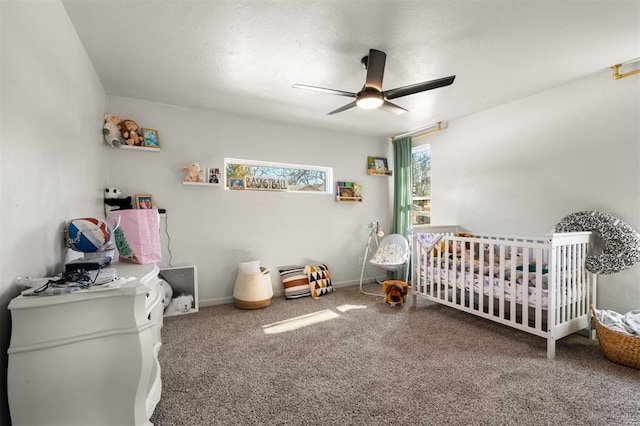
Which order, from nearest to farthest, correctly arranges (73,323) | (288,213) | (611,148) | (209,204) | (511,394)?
(73,323), (511,394), (611,148), (209,204), (288,213)

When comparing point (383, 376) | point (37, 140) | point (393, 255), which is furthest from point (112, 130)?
point (393, 255)

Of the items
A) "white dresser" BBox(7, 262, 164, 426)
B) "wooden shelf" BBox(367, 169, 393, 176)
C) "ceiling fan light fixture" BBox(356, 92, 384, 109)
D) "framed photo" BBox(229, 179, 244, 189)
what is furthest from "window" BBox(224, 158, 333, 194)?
"white dresser" BBox(7, 262, 164, 426)

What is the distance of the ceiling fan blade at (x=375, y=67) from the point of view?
75.2 inches

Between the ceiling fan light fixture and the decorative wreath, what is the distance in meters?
Result: 2.02

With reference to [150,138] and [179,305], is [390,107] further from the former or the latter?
[179,305]

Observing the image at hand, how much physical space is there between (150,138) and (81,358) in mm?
2500

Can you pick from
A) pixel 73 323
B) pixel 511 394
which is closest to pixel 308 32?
pixel 73 323

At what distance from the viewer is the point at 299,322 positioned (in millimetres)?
2719

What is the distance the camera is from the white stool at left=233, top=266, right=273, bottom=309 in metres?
3.07

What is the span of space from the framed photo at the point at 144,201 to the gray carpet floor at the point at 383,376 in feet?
4.03

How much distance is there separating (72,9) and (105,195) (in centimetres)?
157

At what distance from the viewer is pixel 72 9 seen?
5.34 feet

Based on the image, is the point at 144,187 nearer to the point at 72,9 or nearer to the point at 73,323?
the point at 72,9

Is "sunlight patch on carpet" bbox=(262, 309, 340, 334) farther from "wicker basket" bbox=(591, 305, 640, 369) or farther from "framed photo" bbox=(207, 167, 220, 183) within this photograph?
"wicker basket" bbox=(591, 305, 640, 369)
